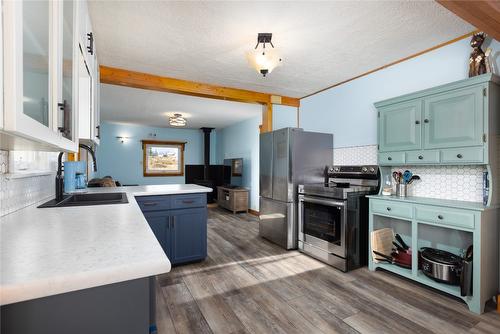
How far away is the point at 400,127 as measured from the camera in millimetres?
2604

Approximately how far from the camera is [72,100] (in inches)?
47.1

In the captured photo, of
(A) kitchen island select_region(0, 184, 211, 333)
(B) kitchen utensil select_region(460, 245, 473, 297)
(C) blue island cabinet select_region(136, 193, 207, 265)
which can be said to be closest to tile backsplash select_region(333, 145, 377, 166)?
(B) kitchen utensil select_region(460, 245, 473, 297)

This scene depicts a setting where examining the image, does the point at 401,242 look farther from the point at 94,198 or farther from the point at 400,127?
the point at 94,198

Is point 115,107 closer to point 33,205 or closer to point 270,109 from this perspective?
point 270,109

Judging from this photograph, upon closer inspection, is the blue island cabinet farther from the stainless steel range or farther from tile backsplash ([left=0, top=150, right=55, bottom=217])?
the stainless steel range

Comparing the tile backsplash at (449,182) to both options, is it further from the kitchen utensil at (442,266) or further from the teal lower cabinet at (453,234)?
the kitchen utensil at (442,266)

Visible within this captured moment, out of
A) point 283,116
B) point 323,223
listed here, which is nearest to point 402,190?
point 323,223

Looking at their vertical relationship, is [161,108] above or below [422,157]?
above

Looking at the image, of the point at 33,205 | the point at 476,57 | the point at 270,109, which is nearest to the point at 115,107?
the point at 270,109

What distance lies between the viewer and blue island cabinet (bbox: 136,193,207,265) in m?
2.68

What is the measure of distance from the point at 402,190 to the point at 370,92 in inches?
54.2

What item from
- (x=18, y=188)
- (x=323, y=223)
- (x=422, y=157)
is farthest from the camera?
(x=323, y=223)

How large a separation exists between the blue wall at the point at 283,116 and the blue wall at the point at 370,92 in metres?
0.15

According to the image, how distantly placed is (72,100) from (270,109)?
3.44m
